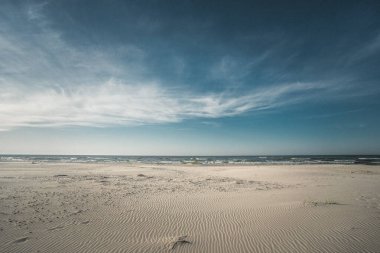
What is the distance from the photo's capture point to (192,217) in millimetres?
9727

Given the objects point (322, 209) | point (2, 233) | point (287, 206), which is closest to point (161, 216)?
point (2, 233)

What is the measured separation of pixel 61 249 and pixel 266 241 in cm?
575

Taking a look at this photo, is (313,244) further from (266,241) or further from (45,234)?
(45,234)

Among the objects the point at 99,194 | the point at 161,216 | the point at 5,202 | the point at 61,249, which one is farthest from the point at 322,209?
the point at 5,202

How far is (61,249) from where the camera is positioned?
6539 mm

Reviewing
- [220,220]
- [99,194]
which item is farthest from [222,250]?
[99,194]

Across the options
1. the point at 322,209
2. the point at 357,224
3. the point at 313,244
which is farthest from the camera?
the point at 322,209

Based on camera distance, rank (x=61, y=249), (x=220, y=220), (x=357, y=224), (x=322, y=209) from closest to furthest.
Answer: (x=61, y=249)
(x=357, y=224)
(x=220, y=220)
(x=322, y=209)

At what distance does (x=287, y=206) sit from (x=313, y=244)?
4.39 m

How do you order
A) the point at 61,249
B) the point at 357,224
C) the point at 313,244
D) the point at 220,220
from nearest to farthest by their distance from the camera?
the point at 61,249 → the point at 313,244 → the point at 357,224 → the point at 220,220

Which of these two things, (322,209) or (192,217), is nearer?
(192,217)

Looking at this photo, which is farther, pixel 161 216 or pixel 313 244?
pixel 161 216

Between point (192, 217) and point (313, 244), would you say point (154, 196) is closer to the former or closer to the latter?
point (192, 217)

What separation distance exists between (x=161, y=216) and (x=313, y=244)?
5441mm
